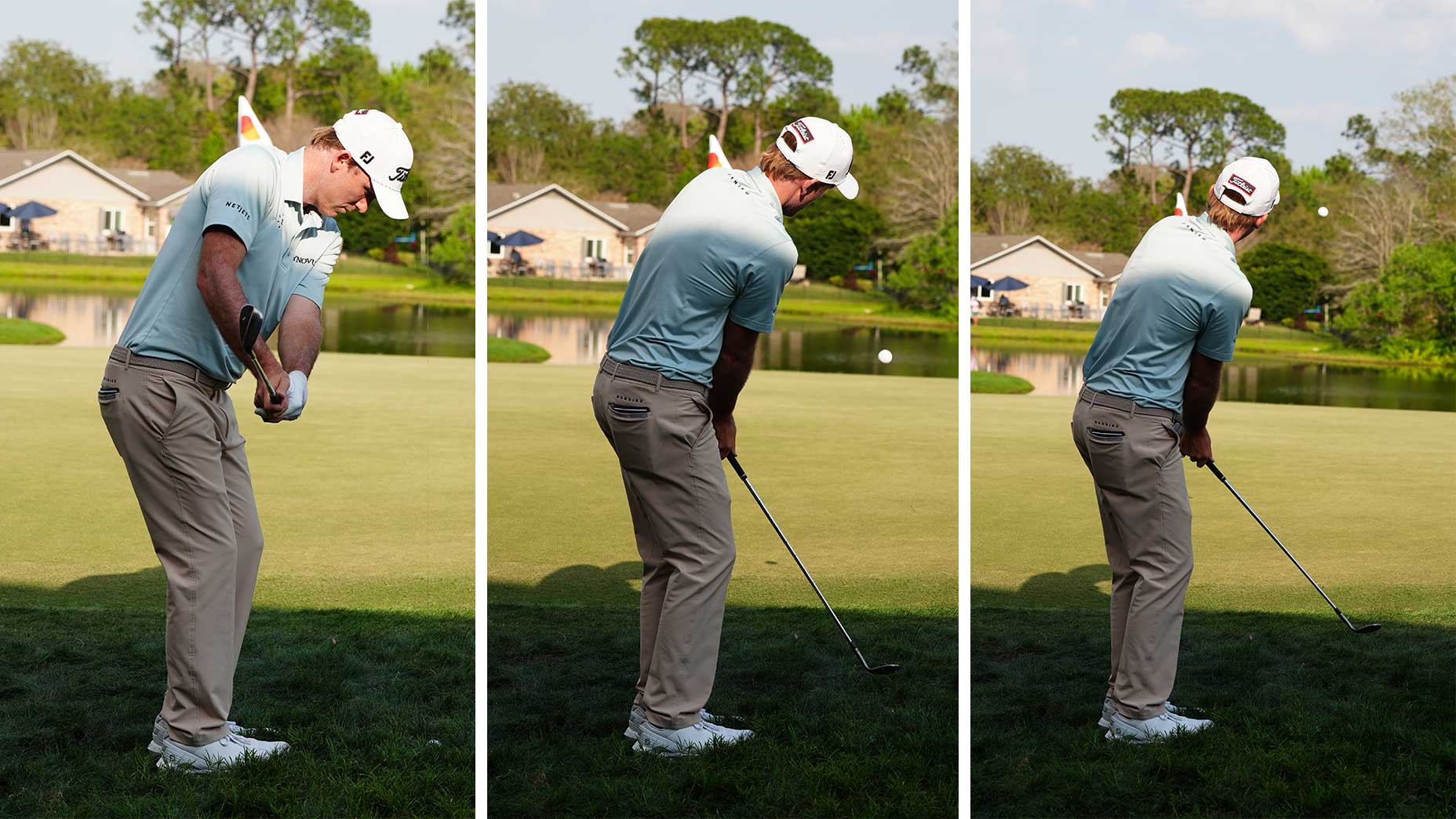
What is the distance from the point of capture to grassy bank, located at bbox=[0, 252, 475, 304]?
21.0 feet

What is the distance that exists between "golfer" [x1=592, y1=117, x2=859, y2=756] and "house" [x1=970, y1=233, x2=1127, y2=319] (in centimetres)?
161

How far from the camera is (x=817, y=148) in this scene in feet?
11.0

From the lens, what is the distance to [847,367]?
6.88m

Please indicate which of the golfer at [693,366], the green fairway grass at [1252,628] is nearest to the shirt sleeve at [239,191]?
the golfer at [693,366]

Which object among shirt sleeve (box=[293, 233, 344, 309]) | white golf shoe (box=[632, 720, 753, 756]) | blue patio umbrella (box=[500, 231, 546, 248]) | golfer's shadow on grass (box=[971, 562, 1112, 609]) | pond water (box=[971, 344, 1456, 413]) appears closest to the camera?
white golf shoe (box=[632, 720, 753, 756])

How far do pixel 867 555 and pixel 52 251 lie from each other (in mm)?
4014

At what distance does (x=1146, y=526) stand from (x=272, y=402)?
85.4 inches

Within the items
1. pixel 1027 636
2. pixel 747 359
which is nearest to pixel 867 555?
pixel 1027 636

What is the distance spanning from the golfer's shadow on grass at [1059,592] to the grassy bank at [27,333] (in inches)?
192

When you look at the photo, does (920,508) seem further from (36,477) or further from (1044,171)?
(36,477)

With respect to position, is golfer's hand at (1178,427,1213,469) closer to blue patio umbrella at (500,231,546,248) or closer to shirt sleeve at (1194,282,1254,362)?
shirt sleeve at (1194,282,1254,362)

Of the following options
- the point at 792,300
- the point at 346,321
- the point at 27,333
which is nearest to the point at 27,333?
the point at 27,333

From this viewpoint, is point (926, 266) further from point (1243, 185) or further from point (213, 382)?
point (213, 382)

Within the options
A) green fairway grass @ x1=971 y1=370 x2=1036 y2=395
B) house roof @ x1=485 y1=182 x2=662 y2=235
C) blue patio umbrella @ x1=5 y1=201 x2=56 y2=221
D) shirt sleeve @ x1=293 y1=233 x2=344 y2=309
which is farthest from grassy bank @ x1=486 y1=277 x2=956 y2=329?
blue patio umbrella @ x1=5 y1=201 x2=56 y2=221
